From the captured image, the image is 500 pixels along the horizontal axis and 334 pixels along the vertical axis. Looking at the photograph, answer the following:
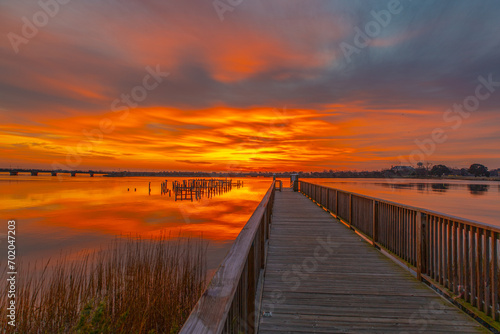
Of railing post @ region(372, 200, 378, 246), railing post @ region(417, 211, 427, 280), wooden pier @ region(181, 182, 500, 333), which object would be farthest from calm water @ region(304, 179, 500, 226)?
railing post @ region(417, 211, 427, 280)

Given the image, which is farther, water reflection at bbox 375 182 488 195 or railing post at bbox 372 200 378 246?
water reflection at bbox 375 182 488 195

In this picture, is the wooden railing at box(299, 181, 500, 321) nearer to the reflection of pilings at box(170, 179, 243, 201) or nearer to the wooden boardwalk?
the wooden boardwalk

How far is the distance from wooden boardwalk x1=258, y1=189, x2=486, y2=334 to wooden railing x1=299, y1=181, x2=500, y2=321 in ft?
0.87

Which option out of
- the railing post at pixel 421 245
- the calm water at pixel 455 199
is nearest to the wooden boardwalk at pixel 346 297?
the railing post at pixel 421 245

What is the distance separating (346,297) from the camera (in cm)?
389

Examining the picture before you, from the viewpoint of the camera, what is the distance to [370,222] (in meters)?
7.00

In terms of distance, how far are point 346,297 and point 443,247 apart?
1.78 m

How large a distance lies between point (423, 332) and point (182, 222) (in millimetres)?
19511

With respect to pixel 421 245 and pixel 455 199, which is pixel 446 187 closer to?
pixel 455 199

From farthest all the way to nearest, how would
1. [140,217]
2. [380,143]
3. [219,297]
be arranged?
1. [380,143]
2. [140,217]
3. [219,297]

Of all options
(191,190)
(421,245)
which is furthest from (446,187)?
(421,245)

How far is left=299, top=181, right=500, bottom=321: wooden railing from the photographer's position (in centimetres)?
319

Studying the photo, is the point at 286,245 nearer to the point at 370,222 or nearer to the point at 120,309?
the point at 370,222

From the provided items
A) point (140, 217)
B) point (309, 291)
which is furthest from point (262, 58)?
point (140, 217)
